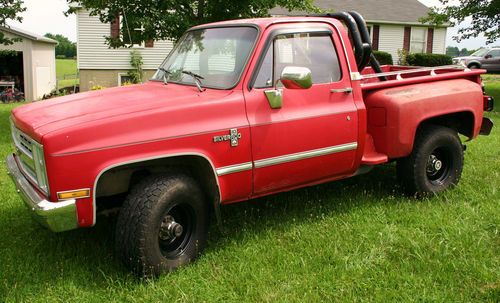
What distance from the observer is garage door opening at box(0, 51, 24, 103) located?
2337 centimetres

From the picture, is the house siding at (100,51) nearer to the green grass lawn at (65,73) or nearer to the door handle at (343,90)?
the green grass lawn at (65,73)

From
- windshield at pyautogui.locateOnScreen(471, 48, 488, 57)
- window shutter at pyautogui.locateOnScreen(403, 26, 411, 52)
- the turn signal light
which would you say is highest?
window shutter at pyautogui.locateOnScreen(403, 26, 411, 52)

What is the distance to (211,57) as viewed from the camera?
176 inches

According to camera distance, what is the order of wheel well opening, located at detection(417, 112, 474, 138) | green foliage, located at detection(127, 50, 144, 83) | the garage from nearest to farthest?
wheel well opening, located at detection(417, 112, 474, 138), green foliage, located at detection(127, 50, 144, 83), the garage

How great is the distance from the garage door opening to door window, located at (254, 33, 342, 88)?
21.4 m

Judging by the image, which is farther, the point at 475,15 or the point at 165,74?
the point at 475,15

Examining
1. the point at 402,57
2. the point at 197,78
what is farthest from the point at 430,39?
the point at 197,78

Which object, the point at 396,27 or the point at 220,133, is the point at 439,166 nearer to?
the point at 220,133

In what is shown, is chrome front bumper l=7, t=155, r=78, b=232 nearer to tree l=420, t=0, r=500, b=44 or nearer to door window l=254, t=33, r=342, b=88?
door window l=254, t=33, r=342, b=88

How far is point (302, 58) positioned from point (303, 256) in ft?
5.72

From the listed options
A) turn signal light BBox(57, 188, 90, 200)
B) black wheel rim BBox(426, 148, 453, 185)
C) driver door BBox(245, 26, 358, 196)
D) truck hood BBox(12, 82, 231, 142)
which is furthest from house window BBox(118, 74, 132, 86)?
turn signal light BBox(57, 188, 90, 200)

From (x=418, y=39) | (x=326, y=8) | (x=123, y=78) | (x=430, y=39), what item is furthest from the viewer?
(x=430, y=39)

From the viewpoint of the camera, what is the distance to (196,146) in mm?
3713

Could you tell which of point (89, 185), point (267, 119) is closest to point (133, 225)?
point (89, 185)
